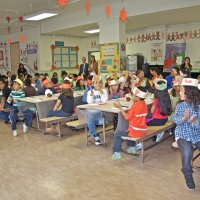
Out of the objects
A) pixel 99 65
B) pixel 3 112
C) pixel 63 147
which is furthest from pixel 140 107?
pixel 99 65

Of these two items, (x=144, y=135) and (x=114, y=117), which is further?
(x=114, y=117)

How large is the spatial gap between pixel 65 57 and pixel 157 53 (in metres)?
4.60

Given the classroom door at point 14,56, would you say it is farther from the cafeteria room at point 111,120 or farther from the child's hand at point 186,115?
the child's hand at point 186,115

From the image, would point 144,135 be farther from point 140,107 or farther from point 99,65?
point 99,65

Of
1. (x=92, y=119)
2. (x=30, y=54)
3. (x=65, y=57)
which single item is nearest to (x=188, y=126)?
(x=92, y=119)

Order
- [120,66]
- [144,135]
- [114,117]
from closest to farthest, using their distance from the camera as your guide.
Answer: [144,135] → [114,117] → [120,66]

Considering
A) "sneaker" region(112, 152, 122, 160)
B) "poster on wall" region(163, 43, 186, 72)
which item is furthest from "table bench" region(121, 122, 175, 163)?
"poster on wall" region(163, 43, 186, 72)

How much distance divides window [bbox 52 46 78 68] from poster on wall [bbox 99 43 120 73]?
415 centimetres

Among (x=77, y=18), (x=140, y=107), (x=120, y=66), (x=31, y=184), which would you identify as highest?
(x=77, y=18)

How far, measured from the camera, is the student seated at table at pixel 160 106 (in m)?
4.06

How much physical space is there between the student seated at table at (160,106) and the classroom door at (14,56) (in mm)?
10683

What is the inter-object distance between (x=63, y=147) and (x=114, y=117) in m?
1.14

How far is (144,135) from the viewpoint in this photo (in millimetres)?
3592

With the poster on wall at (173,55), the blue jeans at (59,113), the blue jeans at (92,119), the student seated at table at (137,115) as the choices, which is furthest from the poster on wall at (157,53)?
the student seated at table at (137,115)
